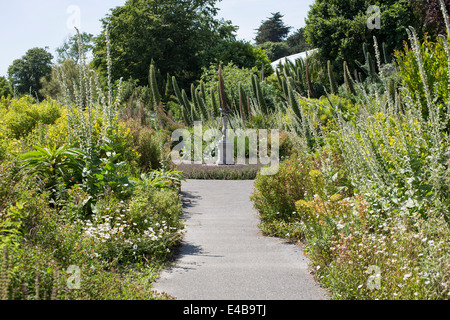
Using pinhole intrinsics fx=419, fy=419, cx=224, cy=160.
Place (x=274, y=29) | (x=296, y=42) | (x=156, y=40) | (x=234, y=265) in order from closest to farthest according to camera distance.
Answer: (x=234, y=265)
(x=156, y=40)
(x=296, y=42)
(x=274, y=29)

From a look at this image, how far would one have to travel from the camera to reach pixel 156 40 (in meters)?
28.2

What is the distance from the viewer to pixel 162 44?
91.7 feet

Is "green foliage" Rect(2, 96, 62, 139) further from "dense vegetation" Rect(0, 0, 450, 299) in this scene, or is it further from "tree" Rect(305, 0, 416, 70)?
"tree" Rect(305, 0, 416, 70)

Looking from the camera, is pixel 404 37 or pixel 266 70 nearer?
pixel 404 37

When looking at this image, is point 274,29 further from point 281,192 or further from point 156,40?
point 281,192

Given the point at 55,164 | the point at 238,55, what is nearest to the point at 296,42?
the point at 238,55

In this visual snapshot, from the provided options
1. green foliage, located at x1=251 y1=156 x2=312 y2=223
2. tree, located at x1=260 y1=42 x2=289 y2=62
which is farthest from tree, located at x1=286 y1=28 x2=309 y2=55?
green foliage, located at x1=251 y1=156 x2=312 y2=223

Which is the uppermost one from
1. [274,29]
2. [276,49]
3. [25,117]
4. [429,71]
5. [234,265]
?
[274,29]

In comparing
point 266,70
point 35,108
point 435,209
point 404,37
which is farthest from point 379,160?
point 266,70

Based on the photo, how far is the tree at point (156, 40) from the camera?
90.8 feet

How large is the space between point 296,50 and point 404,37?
22.1 metres

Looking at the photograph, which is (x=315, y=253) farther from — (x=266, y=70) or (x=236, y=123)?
(x=266, y=70)

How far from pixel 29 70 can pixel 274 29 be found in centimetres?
2862

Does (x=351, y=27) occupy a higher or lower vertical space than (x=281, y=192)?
higher
